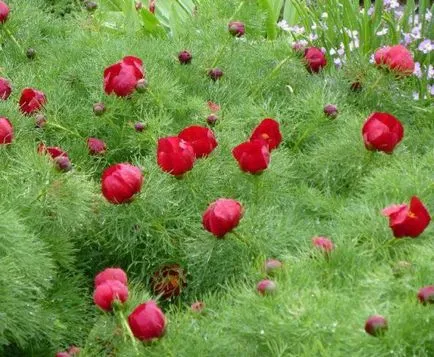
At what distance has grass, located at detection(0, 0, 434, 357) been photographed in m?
1.69

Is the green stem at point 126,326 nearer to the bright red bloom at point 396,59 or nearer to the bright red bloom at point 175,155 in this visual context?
the bright red bloom at point 175,155

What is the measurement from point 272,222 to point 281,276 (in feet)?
0.95

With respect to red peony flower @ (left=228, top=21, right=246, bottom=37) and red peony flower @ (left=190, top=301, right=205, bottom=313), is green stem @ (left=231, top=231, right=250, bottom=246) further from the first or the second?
red peony flower @ (left=228, top=21, right=246, bottom=37)

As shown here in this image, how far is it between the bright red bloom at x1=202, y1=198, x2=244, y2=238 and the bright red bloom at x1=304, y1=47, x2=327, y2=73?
1002 mm

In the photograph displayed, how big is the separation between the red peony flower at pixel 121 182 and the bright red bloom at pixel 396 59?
0.86 meters

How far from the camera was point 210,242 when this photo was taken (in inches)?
80.1

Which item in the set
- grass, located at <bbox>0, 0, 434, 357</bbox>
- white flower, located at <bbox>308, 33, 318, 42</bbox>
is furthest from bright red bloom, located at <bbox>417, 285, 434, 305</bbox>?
white flower, located at <bbox>308, 33, 318, 42</bbox>

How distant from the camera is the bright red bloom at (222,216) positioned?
1.87m

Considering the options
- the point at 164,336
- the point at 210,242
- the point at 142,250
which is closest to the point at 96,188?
the point at 142,250

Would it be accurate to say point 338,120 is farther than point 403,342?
Yes

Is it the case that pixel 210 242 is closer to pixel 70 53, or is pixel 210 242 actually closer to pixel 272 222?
pixel 272 222

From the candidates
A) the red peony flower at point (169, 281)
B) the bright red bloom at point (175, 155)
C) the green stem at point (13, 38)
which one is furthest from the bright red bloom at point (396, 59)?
the green stem at point (13, 38)

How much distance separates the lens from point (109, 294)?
1.74 meters

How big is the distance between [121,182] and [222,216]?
0.74 feet
